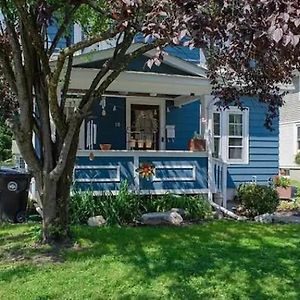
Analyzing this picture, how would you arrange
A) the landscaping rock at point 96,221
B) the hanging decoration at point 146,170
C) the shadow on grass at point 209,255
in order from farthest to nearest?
the hanging decoration at point 146,170 < the landscaping rock at point 96,221 < the shadow on grass at point 209,255

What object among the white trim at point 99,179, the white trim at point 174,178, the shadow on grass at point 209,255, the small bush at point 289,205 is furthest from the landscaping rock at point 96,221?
the small bush at point 289,205

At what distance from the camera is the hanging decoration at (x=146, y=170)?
1002cm

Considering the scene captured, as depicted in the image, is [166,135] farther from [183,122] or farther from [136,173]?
[136,173]

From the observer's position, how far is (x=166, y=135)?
1312 centimetres

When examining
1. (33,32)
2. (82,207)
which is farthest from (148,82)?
(33,32)

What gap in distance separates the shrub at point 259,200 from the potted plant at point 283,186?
2437 mm

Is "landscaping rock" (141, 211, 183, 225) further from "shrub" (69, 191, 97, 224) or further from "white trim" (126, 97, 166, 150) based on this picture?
"white trim" (126, 97, 166, 150)

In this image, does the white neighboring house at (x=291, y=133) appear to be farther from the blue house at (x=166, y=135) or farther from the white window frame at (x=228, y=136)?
the white window frame at (x=228, y=136)

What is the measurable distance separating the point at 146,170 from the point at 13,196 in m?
2.93

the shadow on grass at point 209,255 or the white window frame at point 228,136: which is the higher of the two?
the white window frame at point 228,136

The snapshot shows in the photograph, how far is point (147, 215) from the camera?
876 cm

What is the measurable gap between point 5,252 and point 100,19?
12.6ft

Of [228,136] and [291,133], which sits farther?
[291,133]

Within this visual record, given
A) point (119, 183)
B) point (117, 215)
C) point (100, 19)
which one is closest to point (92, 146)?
point (119, 183)
